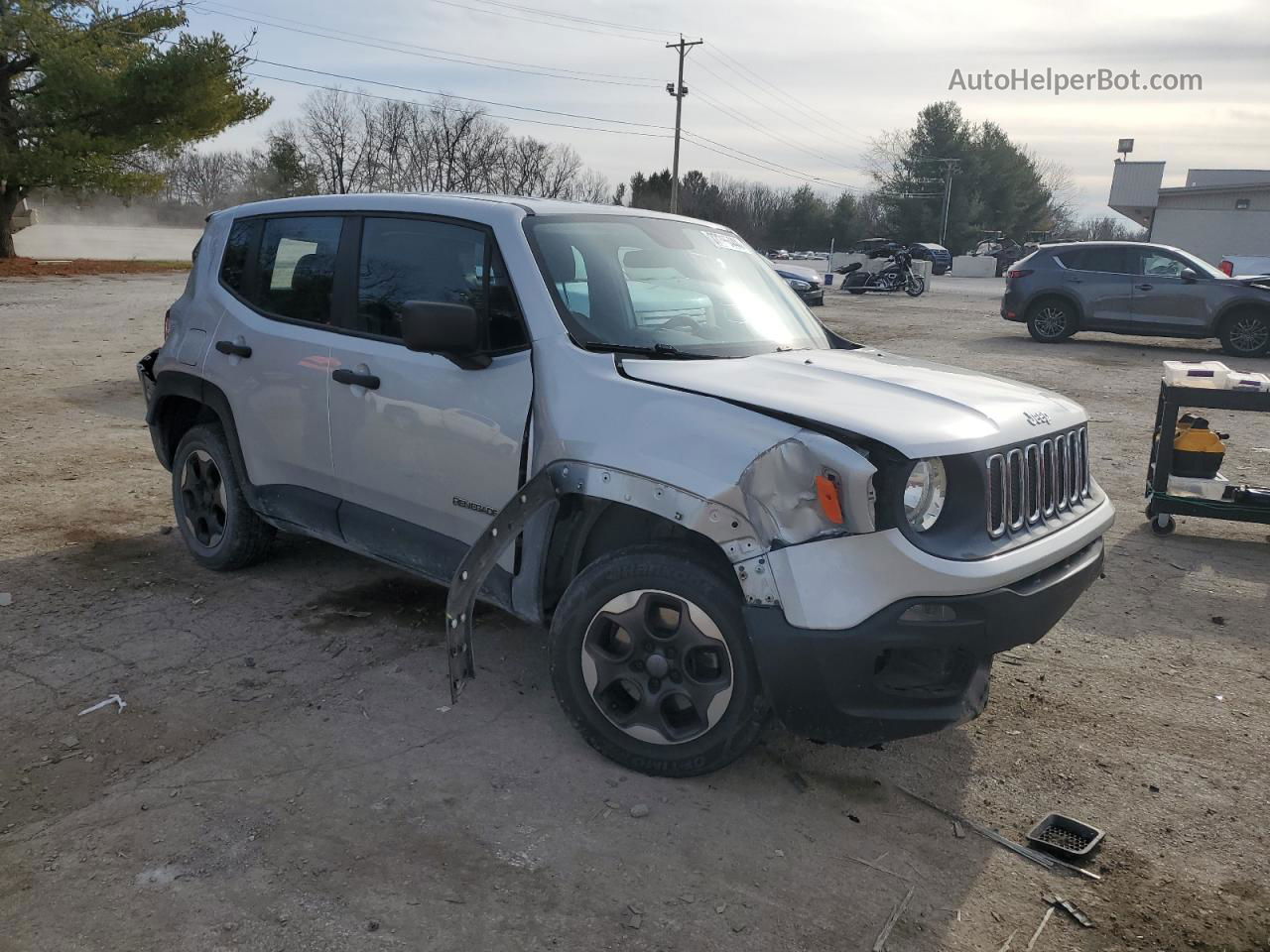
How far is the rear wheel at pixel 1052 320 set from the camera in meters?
18.0

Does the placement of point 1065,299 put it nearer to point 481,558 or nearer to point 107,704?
point 481,558

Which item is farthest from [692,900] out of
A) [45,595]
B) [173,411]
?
[173,411]

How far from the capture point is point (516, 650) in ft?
14.5

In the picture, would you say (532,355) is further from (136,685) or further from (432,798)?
(136,685)

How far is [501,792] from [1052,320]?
1725cm

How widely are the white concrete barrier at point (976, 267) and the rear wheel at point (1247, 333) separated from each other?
120ft

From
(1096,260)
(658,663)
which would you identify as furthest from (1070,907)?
(1096,260)

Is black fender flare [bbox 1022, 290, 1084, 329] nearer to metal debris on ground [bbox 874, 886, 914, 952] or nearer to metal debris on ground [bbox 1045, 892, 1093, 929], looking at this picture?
metal debris on ground [bbox 1045, 892, 1093, 929]

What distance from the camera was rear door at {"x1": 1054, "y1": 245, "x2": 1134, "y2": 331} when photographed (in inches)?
676

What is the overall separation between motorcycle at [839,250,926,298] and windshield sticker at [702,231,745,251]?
90.4 ft

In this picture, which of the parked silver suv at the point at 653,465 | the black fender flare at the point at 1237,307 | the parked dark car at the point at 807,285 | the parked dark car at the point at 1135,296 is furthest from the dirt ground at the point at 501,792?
the parked dark car at the point at 807,285

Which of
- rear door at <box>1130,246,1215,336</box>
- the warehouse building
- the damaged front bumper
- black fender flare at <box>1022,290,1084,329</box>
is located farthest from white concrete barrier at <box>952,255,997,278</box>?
the damaged front bumper

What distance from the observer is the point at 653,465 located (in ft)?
10.5

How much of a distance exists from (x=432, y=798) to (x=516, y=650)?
1.22m
